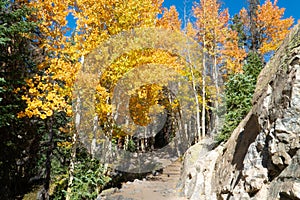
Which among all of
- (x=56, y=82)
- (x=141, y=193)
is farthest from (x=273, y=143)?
(x=56, y=82)

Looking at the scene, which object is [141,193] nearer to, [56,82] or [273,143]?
[56,82]

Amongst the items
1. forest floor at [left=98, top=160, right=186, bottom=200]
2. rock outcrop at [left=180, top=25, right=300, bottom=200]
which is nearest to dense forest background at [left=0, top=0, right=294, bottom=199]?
forest floor at [left=98, top=160, right=186, bottom=200]

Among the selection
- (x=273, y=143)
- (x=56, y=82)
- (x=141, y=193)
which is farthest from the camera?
(x=141, y=193)

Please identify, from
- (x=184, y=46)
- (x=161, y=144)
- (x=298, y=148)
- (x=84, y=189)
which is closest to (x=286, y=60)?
(x=298, y=148)

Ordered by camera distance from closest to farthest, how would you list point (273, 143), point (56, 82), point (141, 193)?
point (273, 143), point (56, 82), point (141, 193)

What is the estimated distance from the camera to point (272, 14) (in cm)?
2492

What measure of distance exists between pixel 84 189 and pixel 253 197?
23.2ft

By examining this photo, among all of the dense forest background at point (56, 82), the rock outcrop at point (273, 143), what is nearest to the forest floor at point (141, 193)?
the dense forest background at point (56, 82)

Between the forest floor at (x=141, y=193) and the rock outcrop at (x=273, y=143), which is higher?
the rock outcrop at (x=273, y=143)

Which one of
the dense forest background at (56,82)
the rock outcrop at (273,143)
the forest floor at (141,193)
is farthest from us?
the forest floor at (141,193)

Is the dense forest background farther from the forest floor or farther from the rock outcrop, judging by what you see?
the rock outcrop

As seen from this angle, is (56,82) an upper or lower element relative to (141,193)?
upper

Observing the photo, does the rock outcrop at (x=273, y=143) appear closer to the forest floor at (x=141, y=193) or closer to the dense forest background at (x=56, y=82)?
the dense forest background at (x=56, y=82)

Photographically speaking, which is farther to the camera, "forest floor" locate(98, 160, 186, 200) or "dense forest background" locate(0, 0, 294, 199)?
"forest floor" locate(98, 160, 186, 200)
